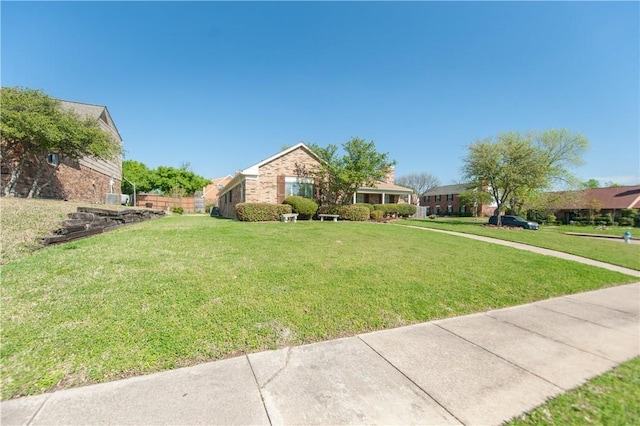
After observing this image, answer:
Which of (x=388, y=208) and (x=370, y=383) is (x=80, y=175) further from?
(x=388, y=208)

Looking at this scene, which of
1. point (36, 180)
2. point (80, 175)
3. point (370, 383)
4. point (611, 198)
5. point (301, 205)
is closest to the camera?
point (370, 383)

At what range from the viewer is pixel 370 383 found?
A: 2416 millimetres

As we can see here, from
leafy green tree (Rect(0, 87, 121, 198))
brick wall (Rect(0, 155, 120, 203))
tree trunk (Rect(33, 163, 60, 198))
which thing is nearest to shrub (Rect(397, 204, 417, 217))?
leafy green tree (Rect(0, 87, 121, 198))

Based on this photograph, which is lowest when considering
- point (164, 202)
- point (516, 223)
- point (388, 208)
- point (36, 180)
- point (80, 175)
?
point (516, 223)

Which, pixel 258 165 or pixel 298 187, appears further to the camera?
pixel 298 187

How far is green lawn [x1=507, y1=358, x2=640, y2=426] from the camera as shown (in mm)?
2029

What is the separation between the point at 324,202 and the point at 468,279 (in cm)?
1364

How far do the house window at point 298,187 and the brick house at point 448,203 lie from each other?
37438 millimetres

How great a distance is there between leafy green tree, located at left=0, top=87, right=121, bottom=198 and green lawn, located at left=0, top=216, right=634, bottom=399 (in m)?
9.17

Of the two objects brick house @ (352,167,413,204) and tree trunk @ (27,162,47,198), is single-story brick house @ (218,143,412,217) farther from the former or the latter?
tree trunk @ (27,162,47,198)

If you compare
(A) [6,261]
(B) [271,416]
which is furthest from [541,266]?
(A) [6,261]

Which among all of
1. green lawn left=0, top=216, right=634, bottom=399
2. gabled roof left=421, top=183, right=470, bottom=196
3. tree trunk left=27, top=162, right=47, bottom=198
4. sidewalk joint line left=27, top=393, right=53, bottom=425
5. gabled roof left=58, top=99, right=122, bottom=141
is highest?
gabled roof left=58, top=99, right=122, bottom=141

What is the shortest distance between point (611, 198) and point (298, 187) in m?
43.4

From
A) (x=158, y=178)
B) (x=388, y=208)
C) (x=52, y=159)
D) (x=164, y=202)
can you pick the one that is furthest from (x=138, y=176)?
(x=388, y=208)
